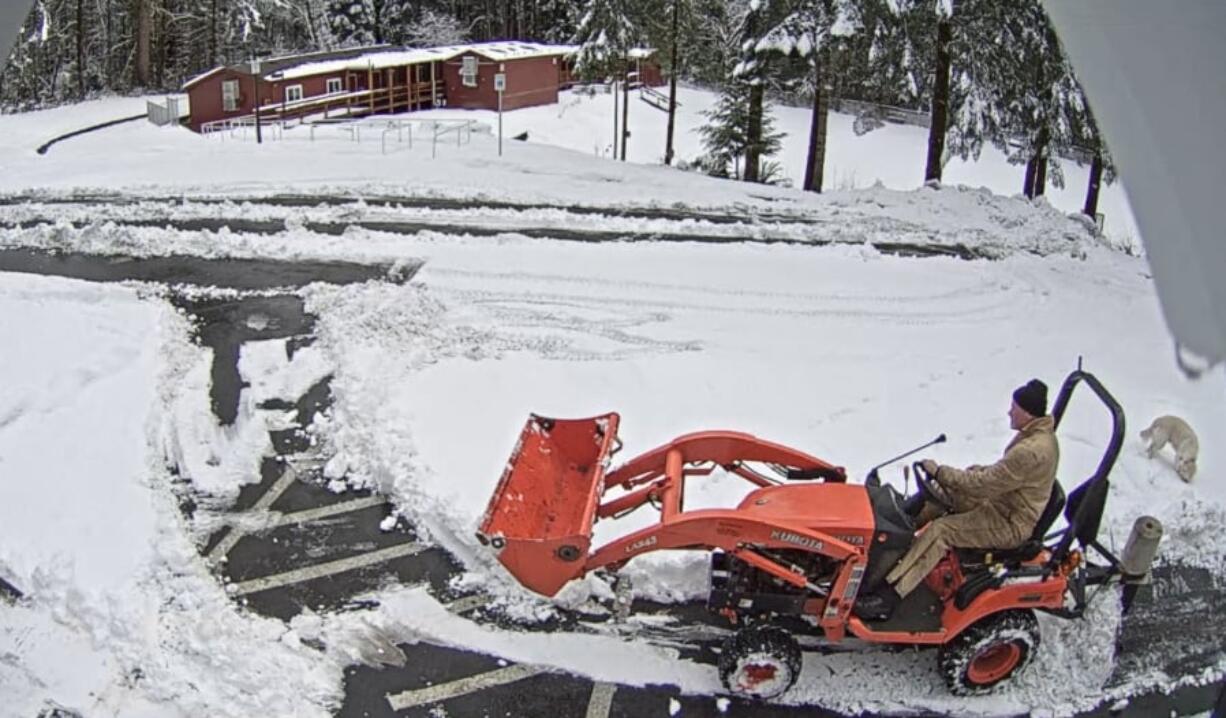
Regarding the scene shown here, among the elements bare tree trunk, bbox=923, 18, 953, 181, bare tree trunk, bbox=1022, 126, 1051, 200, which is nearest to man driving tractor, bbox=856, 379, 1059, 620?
bare tree trunk, bbox=923, 18, 953, 181

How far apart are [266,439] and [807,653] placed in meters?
5.16

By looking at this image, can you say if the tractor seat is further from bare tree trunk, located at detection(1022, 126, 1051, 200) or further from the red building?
the red building

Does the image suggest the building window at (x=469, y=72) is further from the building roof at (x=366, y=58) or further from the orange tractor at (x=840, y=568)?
the orange tractor at (x=840, y=568)

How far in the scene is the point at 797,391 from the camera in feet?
34.0

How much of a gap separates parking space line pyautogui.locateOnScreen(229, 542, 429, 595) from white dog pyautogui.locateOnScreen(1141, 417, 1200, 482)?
20.6 feet

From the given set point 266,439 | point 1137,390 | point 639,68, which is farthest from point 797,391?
point 639,68

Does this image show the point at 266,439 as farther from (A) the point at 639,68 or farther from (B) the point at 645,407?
(A) the point at 639,68

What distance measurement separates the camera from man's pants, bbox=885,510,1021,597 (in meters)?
5.81

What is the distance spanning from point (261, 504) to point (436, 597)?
1983 mm

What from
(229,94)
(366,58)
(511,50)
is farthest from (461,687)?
(511,50)

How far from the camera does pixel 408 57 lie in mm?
38969

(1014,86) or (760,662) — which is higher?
(1014,86)

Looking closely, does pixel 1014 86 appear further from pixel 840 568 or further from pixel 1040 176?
pixel 840 568

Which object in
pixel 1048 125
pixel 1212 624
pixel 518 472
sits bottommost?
pixel 1212 624
